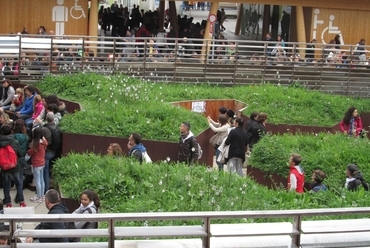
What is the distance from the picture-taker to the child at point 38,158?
13961 millimetres

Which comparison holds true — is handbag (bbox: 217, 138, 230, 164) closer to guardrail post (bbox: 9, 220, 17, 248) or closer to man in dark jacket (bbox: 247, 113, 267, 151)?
man in dark jacket (bbox: 247, 113, 267, 151)

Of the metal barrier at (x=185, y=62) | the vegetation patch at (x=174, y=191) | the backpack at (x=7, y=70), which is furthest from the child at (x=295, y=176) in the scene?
the backpack at (x=7, y=70)

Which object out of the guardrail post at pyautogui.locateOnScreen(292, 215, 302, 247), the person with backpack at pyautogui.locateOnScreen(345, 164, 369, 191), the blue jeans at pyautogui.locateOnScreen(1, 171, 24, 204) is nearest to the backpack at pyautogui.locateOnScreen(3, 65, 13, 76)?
the blue jeans at pyautogui.locateOnScreen(1, 171, 24, 204)

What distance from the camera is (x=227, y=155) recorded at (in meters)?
15.1

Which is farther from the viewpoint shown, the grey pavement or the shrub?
the shrub

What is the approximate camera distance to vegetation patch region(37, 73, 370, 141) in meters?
16.3

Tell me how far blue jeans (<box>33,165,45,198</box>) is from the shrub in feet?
12.6

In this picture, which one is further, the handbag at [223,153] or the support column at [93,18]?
the support column at [93,18]

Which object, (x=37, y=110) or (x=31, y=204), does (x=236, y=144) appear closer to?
(x=31, y=204)

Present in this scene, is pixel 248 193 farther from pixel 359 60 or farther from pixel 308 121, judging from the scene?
pixel 359 60

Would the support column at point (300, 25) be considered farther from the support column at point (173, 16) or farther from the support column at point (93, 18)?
the support column at point (93, 18)

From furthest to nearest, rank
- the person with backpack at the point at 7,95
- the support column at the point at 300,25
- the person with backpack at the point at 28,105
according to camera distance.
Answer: the support column at the point at 300,25
the person with backpack at the point at 7,95
the person with backpack at the point at 28,105

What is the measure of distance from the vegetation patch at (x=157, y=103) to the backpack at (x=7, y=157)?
247 cm

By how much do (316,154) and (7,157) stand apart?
5.48 m
